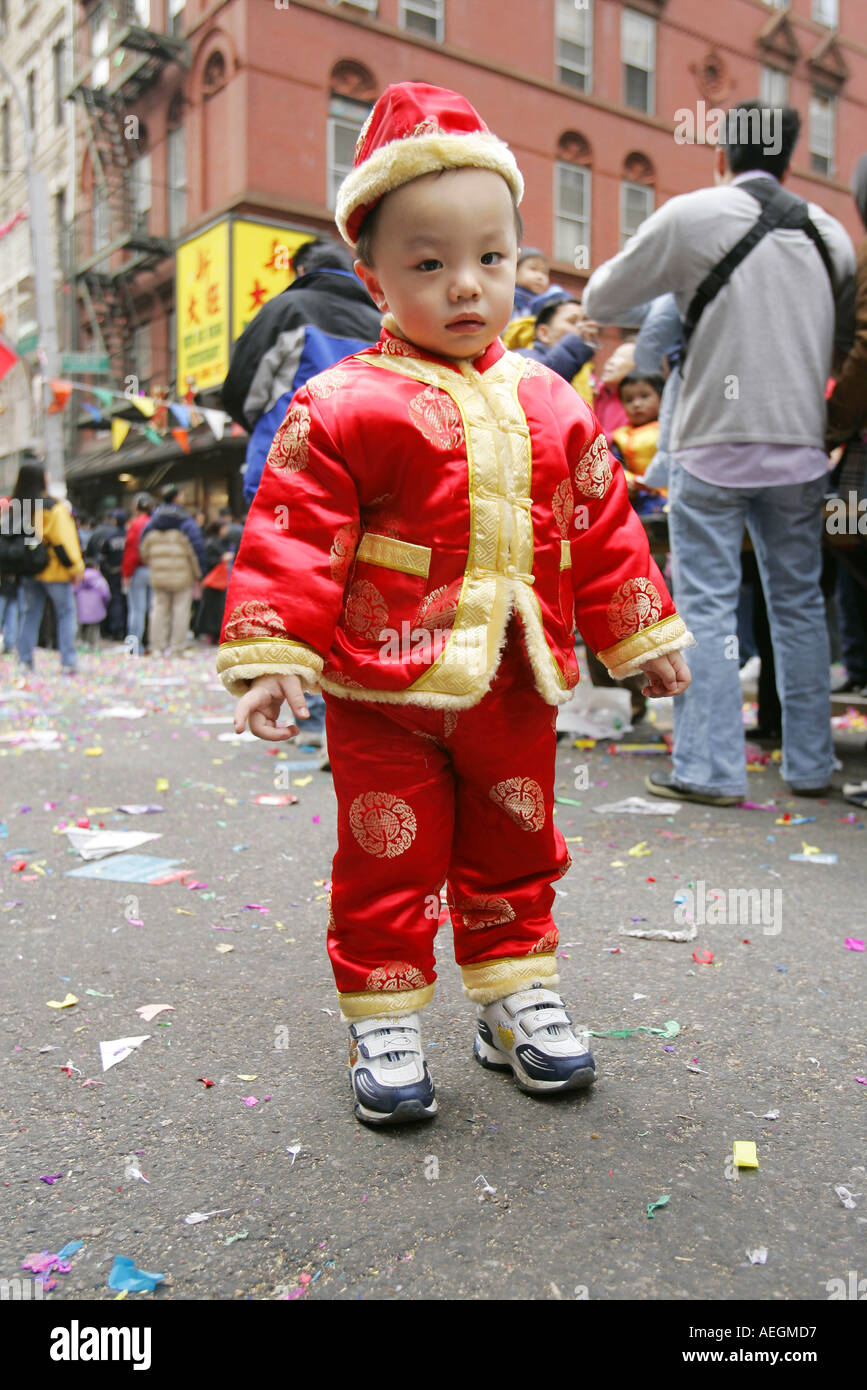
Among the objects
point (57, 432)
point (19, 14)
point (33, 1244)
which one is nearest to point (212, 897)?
point (33, 1244)

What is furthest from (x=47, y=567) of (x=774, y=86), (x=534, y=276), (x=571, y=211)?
(x=774, y=86)

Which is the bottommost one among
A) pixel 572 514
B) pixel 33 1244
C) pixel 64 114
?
pixel 33 1244

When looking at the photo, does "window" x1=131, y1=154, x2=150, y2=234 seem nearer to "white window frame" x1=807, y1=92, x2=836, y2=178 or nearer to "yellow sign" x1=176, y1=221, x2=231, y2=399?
"yellow sign" x1=176, y1=221, x2=231, y2=399

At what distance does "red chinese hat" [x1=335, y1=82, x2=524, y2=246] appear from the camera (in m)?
1.79

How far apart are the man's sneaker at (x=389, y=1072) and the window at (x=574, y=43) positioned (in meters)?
20.4

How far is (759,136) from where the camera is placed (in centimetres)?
391

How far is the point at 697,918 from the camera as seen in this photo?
2.85 metres

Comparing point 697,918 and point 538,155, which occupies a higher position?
point 538,155

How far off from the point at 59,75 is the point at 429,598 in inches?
1096

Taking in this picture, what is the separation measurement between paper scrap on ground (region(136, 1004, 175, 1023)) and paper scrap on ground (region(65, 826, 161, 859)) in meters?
1.28

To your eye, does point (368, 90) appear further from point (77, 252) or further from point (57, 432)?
point (77, 252)

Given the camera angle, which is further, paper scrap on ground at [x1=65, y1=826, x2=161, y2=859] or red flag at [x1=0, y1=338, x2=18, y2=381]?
red flag at [x1=0, y1=338, x2=18, y2=381]

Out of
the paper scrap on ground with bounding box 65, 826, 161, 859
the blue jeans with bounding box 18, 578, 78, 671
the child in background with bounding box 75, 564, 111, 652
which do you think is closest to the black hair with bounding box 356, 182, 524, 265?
the paper scrap on ground with bounding box 65, 826, 161, 859

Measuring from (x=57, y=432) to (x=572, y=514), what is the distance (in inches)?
542
